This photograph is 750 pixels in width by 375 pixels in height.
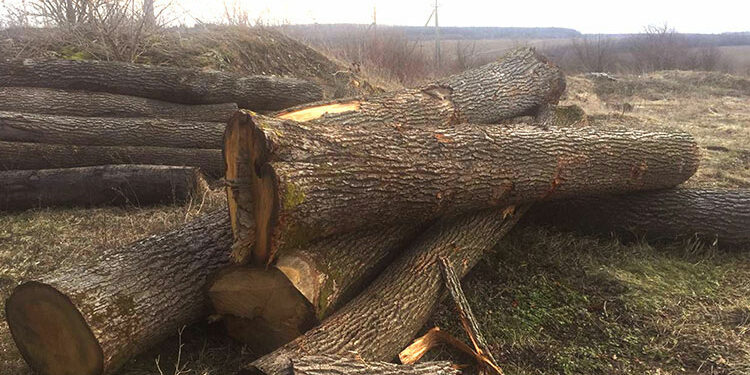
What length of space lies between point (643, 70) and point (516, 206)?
1974 cm

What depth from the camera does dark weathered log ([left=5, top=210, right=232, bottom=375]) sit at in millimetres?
2854

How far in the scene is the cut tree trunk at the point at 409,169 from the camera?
2.88 meters

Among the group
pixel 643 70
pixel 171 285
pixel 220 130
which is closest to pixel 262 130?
pixel 171 285

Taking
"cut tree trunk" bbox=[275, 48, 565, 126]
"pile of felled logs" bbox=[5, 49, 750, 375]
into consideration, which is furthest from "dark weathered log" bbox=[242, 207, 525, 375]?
"cut tree trunk" bbox=[275, 48, 565, 126]

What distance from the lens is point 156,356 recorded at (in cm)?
322

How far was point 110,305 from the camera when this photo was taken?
9.61 feet

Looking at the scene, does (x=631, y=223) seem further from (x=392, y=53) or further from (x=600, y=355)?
(x=392, y=53)

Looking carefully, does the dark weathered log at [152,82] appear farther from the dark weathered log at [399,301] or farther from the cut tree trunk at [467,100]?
the dark weathered log at [399,301]

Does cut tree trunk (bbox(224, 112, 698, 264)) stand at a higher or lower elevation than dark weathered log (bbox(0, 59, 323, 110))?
lower

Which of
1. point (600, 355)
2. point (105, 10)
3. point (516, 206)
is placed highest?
point (105, 10)

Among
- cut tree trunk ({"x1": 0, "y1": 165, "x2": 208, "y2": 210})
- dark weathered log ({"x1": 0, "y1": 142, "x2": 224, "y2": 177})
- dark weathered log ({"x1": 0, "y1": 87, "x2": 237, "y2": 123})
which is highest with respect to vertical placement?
dark weathered log ({"x1": 0, "y1": 87, "x2": 237, "y2": 123})

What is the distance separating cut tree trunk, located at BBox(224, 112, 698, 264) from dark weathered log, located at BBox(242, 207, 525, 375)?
21 centimetres

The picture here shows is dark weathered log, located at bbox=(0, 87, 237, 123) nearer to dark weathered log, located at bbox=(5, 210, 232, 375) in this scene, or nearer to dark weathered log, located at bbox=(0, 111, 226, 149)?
dark weathered log, located at bbox=(0, 111, 226, 149)

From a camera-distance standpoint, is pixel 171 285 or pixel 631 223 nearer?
pixel 171 285
